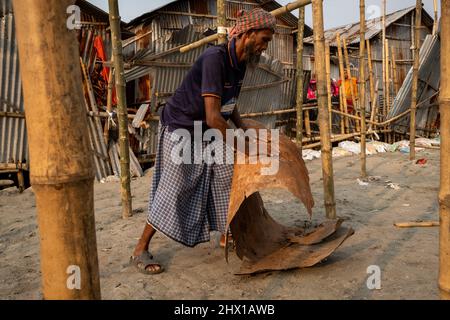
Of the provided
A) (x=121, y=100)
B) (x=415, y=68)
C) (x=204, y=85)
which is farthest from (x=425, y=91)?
(x=204, y=85)

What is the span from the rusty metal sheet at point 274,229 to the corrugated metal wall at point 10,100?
183 inches

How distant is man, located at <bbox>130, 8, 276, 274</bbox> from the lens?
263 cm

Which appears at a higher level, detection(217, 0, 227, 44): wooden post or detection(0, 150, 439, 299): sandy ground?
detection(217, 0, 227, 44): wooden post

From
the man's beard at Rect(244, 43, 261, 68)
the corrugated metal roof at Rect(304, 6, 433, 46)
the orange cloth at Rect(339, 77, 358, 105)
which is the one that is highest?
the corrugated metal roof at Rect(304, 6, 433, 46)

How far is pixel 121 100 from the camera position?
4.08 metres

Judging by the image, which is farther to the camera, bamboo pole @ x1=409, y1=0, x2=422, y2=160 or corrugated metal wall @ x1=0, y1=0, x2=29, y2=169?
bamboo pole @ x1=409, y1=0, x2=422, y2=160

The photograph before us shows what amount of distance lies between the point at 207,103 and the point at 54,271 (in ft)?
5.07

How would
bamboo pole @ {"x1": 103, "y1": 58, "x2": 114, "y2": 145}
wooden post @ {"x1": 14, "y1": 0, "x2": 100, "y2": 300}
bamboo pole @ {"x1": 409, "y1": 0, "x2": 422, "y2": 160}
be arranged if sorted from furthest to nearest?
bamboo pole @ {"x1": 103, "y1": 58, "x2": 114, "y2": 145} → bamboo pole @ {"x1": 409, "y1": 0, "x2": 422, "y2": 160} → wooden post @ {"x1": 14, "y1": 0, "x2": 100, "y2": 300}

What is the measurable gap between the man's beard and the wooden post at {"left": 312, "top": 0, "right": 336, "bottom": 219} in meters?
0.72

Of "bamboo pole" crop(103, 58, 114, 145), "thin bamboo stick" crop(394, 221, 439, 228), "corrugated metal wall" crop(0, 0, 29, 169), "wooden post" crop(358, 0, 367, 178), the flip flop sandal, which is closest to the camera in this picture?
the flip flop sandal

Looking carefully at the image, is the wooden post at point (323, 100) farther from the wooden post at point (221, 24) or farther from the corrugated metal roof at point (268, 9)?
the corrugated metal roof at point (268, 9)

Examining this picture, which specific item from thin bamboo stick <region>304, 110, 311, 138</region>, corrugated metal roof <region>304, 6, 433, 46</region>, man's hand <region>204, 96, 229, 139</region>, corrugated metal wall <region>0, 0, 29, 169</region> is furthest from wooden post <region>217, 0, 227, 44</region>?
corrugated metal roof <region>304, 6, 433, 46</region>

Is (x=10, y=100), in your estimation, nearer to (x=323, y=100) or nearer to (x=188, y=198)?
(x=188, y=198)

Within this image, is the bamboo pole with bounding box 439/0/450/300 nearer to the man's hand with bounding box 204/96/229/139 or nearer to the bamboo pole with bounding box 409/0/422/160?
the man's hand with bounding box 204/96/229/139
